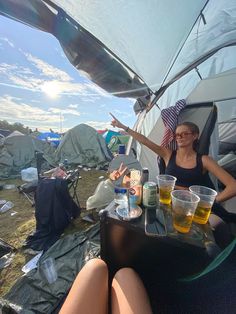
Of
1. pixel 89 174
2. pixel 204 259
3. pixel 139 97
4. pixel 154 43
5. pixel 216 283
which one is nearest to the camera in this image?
pixel 204 259

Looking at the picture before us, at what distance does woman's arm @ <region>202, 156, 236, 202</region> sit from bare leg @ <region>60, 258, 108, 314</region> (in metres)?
1.09

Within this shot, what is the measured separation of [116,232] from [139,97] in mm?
3971

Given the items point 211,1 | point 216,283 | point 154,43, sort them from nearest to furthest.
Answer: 1. point 216,283
2. point 211,1
3. point 154,43

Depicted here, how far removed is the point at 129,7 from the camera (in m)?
1.61

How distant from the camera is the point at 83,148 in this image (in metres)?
6.42

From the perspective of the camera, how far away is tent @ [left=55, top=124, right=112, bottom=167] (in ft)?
20.6

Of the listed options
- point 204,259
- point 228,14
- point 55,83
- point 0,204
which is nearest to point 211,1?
point 228,14

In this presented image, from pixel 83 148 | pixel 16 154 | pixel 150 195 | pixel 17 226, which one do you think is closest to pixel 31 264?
pixel 17 226

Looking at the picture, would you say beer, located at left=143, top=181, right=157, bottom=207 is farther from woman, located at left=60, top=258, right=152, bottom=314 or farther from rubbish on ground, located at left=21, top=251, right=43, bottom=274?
rubbish on ground, located at left=21, top=251, right=43, bottom=274

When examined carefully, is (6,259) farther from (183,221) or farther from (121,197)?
(183,221)

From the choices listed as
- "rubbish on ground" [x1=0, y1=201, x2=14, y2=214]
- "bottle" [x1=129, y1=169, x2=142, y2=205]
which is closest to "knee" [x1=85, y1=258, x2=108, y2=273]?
"bottle" [x1=129, y1=169, x2=142, y2=205]

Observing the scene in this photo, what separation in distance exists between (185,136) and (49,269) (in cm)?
172

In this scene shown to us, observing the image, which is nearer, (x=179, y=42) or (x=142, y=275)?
(x=142, y=275)

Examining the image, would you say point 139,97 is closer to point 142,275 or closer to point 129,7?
point 129,7
